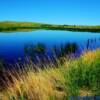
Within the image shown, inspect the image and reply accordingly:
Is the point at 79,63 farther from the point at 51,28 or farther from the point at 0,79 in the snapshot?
the point at 51,28

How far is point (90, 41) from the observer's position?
44.7ft

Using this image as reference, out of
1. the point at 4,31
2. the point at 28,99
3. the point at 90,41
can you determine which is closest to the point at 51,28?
the point at 4,31

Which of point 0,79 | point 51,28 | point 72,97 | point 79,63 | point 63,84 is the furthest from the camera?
point 51,28

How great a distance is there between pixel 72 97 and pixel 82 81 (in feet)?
6.71

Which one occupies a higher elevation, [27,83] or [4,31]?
[27,83]

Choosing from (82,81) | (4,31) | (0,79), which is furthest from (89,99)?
(4,31)

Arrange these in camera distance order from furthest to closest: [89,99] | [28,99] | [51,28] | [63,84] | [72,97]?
[51,28]
[63,84]
[28,99]
[72,97]
[89,99]

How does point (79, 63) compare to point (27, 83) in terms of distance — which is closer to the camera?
point (27, 83)

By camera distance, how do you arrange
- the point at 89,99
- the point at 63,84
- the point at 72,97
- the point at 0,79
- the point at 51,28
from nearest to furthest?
the point at 89,99, the point at 72,97, the point at 63,84, the point at 0,79, the point at 51,28

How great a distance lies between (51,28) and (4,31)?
16249 millimetres

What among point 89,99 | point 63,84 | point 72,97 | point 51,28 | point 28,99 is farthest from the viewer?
point 51,28

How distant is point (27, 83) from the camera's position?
9.11 metres

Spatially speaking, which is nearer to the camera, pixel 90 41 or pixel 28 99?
pixel 28 99

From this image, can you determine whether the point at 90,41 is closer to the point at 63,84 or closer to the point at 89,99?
the point at 63,84
